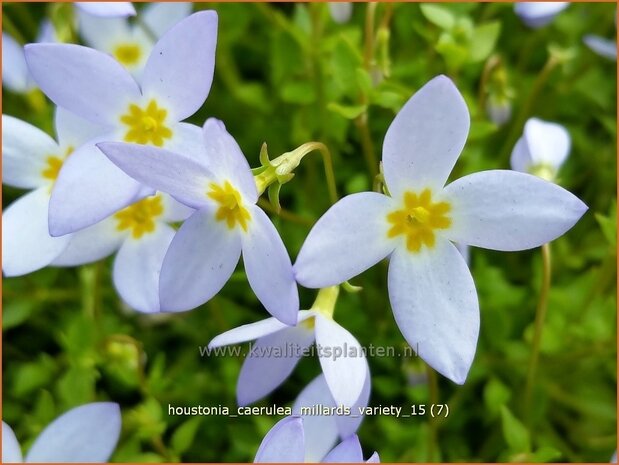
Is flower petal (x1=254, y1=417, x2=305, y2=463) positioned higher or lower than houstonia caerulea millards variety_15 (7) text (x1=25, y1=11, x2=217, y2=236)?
lower

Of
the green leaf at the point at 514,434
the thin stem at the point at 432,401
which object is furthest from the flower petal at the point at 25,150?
the green leaf at the point at 514,434

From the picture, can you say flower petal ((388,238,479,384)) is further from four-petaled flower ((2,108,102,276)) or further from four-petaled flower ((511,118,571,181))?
four-petaled flower ((2,108,102,276))

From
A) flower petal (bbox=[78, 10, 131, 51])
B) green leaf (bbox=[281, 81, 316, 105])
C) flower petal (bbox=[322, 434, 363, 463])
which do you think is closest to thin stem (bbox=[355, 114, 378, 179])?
green leaf (bbox=[281, 81, 316, 105])

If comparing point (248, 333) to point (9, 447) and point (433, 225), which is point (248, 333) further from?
point (9, 447)

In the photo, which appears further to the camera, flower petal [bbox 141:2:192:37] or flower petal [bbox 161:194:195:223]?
flower petal [bbox 141:2:192:37]

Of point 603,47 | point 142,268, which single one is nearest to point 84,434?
point 142,268
